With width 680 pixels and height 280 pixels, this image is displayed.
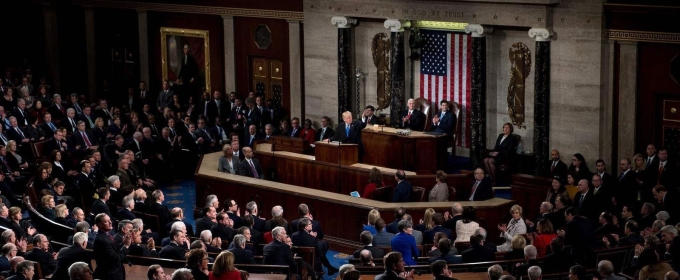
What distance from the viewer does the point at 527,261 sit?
1266 centimetres

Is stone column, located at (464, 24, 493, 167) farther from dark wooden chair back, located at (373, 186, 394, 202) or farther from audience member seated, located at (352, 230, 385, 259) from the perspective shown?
audience member seated, located at (352, 230, 385, 259)

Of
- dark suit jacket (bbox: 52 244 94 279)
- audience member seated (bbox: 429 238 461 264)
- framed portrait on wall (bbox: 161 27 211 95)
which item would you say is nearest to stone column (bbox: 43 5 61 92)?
framed portrait on wall (bbox: 161 27 211 95)

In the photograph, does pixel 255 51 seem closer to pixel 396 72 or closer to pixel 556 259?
pixel 396 72

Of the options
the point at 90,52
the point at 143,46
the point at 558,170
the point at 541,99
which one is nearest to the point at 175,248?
the point at 558,170

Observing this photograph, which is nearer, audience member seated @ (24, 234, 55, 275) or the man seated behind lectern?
audience member seated @ (24, 234, 55, 275)

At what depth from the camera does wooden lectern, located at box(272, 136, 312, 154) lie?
1975cm

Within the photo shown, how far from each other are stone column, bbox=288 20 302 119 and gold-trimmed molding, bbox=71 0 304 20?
267 mm

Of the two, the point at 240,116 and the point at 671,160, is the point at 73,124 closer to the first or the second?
the point at 240,116

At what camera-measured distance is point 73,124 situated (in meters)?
22.2

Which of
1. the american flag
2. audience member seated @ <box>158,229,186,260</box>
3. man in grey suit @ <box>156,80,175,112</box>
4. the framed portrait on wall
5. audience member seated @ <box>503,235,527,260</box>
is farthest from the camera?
the framed portrait on wall

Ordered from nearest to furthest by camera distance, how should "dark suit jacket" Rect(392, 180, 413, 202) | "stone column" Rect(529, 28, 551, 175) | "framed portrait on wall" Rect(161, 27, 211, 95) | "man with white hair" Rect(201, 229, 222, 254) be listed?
"man with white hair" Rect(201, 229, 222, 254) < "dark suit jacket" Rect(392, 180, 413, 202) < "stone column" Rect(529, 28, 551, 175) < "framed portrait on wall" Rect(161, 27, 211, 95)

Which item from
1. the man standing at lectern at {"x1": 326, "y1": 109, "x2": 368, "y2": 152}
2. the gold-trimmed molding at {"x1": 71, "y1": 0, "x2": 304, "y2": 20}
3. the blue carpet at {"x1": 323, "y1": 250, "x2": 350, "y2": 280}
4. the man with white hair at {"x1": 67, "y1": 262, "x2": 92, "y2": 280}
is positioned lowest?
the blue carpet at {"x1": 323, "y1": 250, "x2": 350, "y2": 280}

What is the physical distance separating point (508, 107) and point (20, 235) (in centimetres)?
949

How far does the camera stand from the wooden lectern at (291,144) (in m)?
19.8
